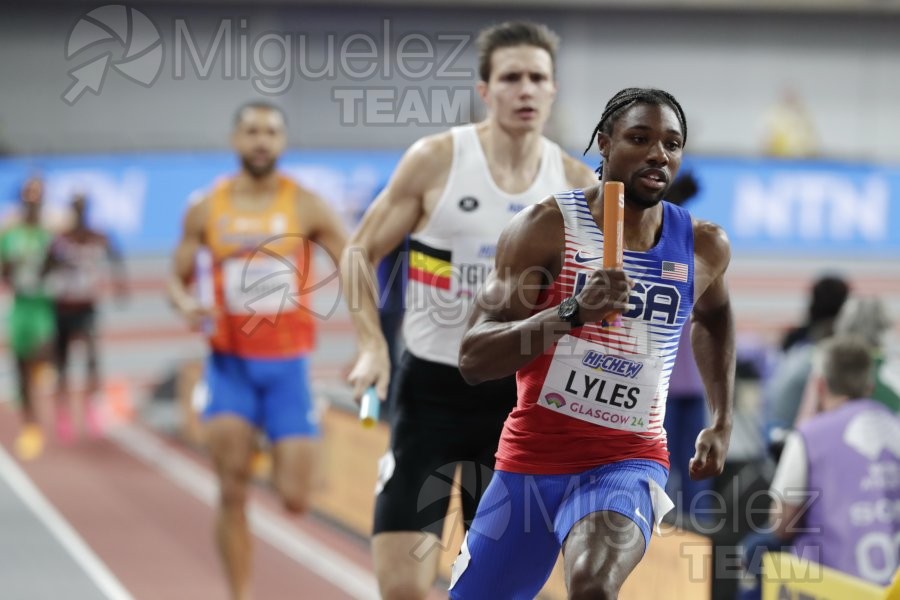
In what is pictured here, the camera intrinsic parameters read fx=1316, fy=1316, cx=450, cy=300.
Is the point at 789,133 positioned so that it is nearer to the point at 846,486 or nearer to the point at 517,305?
the point at 846,486

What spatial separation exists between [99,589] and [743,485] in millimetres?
3851

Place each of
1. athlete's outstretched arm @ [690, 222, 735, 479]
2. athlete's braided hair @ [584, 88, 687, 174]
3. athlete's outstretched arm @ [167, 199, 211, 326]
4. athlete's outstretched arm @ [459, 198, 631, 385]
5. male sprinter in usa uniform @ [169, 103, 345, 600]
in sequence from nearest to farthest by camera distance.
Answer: athlete's outstretched arm @ [459, 198, 631, 385]
athlete's braided hair @ [584, 88, 687, 174]
athlete's outstretched arm @ [690, 222, 735, 479]
male sprinter in usa uniform @ [169, 103, 345, 600]
athlete's outstretched arm @ [167, 199, 211, 326]

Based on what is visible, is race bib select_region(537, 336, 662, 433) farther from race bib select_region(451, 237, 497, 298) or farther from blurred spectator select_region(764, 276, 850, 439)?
blurred spectator select_region(764, 276, 850, 439)

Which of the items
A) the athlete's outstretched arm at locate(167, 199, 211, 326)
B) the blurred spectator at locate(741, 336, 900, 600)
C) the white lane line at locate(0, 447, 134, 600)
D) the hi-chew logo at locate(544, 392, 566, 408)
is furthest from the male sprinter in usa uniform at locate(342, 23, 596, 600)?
the white lane line at locate(0, 447, 134, 600)

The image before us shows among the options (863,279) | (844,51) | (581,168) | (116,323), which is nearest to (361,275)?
(581,168)

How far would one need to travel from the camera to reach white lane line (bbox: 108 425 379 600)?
812cm

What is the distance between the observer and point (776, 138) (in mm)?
22750

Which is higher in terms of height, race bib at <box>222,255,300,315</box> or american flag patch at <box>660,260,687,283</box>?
american flag patch at <box>660,260,687,283</box>

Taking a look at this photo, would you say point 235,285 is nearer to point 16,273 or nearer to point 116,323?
point 16,273

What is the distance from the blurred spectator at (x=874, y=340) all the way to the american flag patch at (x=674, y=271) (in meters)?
2.90

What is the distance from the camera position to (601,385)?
371 centimetres

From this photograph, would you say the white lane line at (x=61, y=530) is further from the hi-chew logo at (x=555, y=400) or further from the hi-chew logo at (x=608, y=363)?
the hi-chew logo at (x=608, y=363)

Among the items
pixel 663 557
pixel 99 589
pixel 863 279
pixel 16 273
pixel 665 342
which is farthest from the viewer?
pixel 863 279

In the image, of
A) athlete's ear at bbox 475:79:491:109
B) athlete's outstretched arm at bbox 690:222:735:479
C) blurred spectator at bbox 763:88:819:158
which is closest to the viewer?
athlete's outstretched arm at bbox 690:222:735:479
